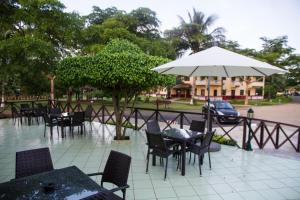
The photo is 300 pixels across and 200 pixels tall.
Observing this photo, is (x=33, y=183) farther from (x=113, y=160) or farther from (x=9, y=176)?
(x=9, y=176)

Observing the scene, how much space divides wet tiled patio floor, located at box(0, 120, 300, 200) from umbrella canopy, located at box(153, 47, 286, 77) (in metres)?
2.26

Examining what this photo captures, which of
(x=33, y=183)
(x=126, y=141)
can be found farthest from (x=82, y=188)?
(x=126, y=141)

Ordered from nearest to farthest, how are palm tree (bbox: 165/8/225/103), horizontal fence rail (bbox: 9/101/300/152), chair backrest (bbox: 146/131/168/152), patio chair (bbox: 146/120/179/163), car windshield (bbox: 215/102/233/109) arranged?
chair backrest (bbox: 146/131/168/152)
patio chair (bbox: 146/120/179/163)
horizontal fence rail (bbox: 9/101/300/152)
car windshield (bbox: 215/102/233/109)
palm tree (bbox: 165/8/225/103)

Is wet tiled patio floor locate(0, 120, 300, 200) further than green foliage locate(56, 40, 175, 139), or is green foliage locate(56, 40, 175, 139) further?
green foliage locate(56, 40, 175, 139)

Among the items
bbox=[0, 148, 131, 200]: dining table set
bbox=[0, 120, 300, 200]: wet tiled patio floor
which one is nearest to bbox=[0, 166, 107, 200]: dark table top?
bbox=[0, 148, 131, 200]: dining table set

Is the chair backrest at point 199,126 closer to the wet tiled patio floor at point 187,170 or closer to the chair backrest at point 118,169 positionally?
the wet tiled patio floor at point 187,170

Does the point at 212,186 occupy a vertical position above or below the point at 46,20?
below

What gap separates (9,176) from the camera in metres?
4.75

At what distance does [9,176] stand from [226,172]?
4.58 metres

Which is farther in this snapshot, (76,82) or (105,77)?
(76,82)

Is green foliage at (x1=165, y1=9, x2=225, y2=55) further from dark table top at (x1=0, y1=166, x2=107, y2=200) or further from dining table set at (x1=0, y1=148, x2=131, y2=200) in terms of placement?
dark table top at (x1=0, y1=166, x2=107, y2=200)

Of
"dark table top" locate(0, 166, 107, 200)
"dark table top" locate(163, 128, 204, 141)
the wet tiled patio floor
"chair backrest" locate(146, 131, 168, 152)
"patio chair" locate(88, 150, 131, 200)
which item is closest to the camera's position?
"dark table top" locate(0, 166, 107, 200)

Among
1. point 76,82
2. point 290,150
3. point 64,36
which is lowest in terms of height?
point 290,150

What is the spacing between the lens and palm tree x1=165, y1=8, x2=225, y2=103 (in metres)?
26.0
